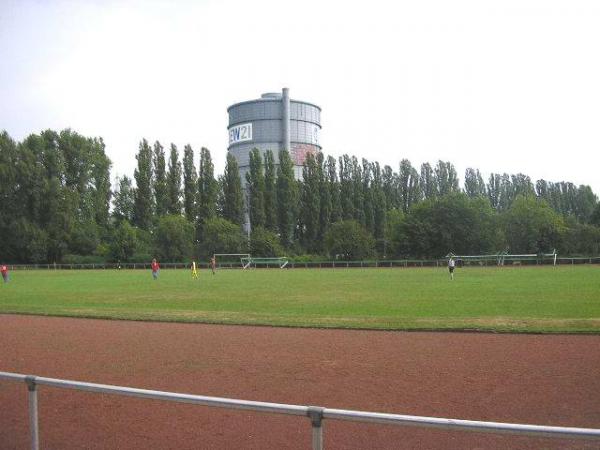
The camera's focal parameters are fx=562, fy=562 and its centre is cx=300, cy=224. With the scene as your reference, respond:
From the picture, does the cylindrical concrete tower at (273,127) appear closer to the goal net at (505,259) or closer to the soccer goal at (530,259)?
the goal net at (505,259)

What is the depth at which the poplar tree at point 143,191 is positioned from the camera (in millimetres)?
87188

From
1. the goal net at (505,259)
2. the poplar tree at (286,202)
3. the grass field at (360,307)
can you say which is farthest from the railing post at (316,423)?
the poplar tree at (286,202)

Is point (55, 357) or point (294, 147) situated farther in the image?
point (294, 147)

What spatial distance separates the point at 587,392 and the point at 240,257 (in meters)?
70.3

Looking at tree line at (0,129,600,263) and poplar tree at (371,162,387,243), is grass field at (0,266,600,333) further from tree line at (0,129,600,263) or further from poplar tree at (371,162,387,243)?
poplar tree at (371,162,387,243)

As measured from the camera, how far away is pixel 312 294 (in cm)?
2588

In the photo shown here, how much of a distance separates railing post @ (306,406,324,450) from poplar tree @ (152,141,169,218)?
86242 millimetres

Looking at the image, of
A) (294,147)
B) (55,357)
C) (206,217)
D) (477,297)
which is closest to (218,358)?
(55,357)

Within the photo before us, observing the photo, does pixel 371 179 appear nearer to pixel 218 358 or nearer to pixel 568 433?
pixel 218 358

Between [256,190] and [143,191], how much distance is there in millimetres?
17542

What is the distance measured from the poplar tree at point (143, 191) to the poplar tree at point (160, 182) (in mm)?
927

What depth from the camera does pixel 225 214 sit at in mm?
90250

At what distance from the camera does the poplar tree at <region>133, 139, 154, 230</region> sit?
87188 mm

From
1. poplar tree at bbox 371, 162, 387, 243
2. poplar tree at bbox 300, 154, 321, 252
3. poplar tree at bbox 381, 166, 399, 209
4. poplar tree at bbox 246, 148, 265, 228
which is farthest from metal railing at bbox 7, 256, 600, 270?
poplar tree at bbox 381, 166, 399, 209
